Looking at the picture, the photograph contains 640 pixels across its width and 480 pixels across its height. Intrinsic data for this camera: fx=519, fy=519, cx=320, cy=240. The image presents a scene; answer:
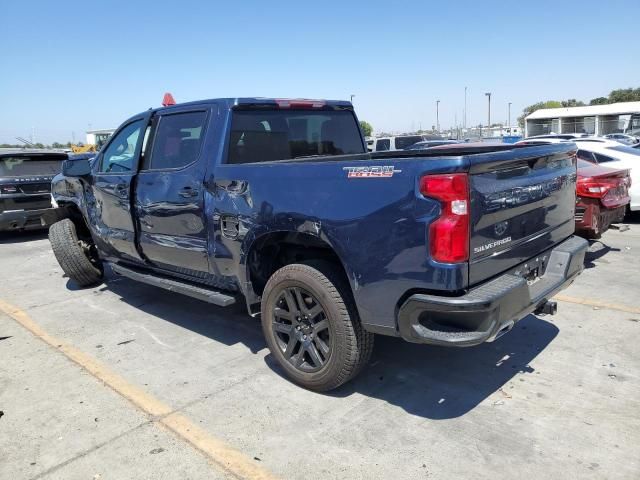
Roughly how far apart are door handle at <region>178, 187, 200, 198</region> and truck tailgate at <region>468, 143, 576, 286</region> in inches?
88.6

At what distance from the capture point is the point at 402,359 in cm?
409

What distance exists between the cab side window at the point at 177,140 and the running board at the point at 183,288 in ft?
3.36

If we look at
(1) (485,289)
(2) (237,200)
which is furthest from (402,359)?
(2) (237,200)

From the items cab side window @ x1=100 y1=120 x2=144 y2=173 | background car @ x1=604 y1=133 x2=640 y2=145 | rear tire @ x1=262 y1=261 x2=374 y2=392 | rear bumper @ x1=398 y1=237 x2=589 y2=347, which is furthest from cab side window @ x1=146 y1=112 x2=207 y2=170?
background car @ x1=604 y1=133 x2=640 y2=145

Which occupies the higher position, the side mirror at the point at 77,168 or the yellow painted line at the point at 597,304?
the side mirror at the point at 77,168

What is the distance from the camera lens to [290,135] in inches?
179

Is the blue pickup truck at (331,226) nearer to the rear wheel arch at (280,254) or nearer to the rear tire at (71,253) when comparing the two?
the rear wheel arch at (280,254)

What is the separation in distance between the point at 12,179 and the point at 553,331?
958cm

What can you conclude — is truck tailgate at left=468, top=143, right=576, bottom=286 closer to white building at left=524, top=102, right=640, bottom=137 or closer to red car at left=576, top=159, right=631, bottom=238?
red car at left=576, top=159, right=631, bottom=238

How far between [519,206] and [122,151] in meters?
3.90

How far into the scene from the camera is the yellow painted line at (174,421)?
2805mm

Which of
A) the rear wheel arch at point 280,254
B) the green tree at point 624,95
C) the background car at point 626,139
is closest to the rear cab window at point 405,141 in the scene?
the background car at point 626,139

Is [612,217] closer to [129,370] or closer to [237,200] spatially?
[237,200]

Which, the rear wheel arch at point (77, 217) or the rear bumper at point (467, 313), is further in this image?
the rear wheel arch at point (77, 217)
